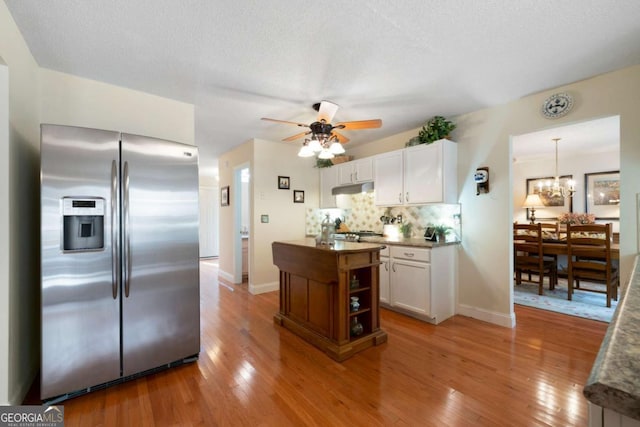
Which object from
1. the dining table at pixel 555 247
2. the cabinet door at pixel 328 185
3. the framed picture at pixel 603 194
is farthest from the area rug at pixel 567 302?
the cabinet door at pixel 328 185

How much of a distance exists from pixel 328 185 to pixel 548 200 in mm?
4868

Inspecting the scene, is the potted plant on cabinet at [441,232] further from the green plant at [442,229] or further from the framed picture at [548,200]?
the framed picture at [548,200]

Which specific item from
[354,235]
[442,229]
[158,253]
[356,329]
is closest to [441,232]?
[442,229]

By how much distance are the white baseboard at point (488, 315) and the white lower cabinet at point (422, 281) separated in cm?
14

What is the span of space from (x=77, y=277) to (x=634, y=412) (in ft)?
8.53

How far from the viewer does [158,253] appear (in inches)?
87.3

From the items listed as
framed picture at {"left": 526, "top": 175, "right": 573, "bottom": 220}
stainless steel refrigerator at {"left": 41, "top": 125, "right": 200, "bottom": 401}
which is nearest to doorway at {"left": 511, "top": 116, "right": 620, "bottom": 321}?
framed picture at {"left": 526, "top": 175, "right": 573, "bottom": 220}

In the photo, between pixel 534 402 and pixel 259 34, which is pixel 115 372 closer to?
pixel 259 34

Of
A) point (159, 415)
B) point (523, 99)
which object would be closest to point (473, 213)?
point (523, 99)

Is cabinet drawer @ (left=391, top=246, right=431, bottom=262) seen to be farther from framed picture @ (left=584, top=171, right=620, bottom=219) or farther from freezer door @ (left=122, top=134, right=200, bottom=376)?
framed picture @ (left=584, top=171, right=620, bottom=219)

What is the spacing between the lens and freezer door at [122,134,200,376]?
6.89 ft

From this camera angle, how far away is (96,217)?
6.60 feet

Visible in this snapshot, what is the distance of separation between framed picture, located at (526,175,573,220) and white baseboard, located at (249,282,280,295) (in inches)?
229

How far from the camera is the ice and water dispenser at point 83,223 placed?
1.91 m
